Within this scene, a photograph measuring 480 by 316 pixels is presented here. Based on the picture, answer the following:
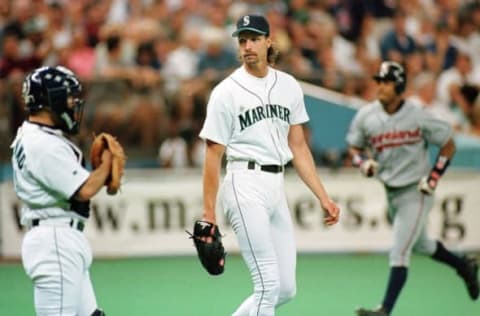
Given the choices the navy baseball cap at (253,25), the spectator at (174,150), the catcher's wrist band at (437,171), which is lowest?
the spectator at (174,150)

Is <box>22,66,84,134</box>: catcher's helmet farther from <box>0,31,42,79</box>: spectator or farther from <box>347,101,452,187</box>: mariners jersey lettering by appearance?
<box>0,31,42,79</box>: spectator

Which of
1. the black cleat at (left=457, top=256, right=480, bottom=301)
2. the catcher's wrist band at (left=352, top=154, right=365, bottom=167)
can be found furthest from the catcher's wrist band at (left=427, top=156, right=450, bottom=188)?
the black cleat at (left=457, top=256, right=480, bottom=301)

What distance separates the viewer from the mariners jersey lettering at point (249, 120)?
666cm

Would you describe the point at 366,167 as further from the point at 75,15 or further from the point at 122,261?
the point at 75,15

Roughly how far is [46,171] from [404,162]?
14.2 ft

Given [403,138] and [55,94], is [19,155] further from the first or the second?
[403,138]

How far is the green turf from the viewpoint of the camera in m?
9.20

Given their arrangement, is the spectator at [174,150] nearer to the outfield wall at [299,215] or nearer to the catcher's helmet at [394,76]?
the outfield wall at [299,215]

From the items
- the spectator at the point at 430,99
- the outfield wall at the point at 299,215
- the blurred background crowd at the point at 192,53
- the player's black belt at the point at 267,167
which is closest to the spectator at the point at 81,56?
the blurred background crowd at the point at 192,53

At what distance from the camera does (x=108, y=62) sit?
13852 millimetres

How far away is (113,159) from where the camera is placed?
5664mm

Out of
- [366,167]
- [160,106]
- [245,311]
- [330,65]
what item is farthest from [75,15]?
[245,311]

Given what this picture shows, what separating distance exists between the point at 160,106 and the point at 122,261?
6.93 ft

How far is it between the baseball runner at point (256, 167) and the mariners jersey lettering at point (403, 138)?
2192 millimetres
